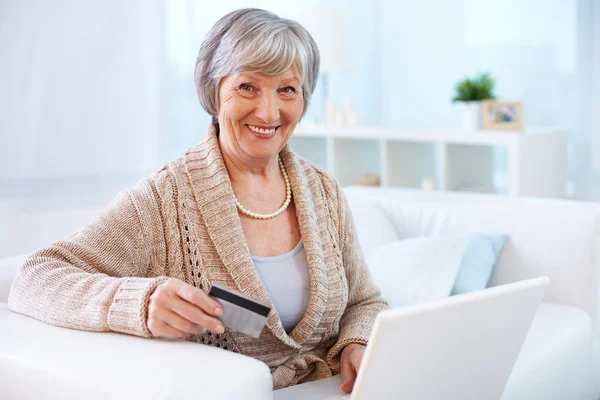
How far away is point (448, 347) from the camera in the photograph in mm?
1284

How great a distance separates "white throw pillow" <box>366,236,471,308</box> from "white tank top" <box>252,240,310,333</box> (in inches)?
23.8

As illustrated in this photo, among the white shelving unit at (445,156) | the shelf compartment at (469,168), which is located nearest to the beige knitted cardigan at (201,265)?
the white shelving unit at (445,156)

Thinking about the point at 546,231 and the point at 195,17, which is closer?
the point at 546,231

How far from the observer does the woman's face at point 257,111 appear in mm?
1628

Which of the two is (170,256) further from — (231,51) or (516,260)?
(516,260)

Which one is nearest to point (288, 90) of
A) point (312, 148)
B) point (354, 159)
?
point (354, 159)

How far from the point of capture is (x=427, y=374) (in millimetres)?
1304

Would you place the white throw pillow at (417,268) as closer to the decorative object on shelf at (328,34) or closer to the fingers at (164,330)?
the fingers at (164,330)

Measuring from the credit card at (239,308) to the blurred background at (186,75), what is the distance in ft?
7.05

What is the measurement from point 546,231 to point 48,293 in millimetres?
1576

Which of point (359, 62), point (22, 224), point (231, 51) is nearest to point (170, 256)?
point (231, 51)

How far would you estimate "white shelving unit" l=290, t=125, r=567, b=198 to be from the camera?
4.00 metres

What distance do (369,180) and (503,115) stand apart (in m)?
1.00

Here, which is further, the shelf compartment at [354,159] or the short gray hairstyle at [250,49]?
the shelf compartment at [354,159]
